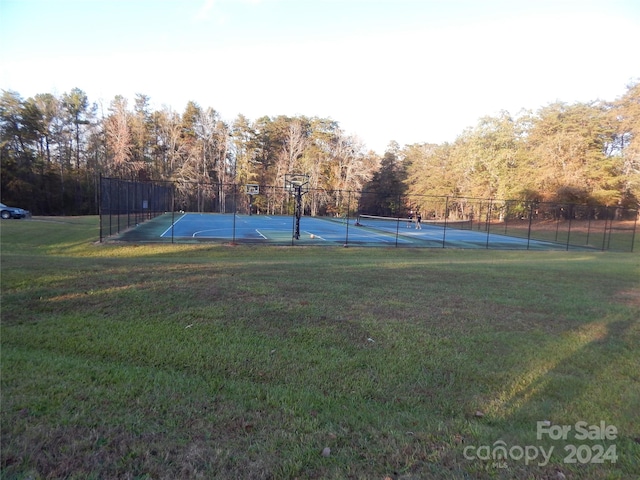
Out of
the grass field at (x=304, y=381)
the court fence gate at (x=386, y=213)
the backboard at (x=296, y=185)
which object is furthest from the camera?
the backboard at (x=296, y=185)

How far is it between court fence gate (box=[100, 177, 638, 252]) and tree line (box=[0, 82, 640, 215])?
54.9 inches

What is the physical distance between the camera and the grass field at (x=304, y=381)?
7.78 ft

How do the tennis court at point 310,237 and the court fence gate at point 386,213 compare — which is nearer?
the tennis court at point 310,237

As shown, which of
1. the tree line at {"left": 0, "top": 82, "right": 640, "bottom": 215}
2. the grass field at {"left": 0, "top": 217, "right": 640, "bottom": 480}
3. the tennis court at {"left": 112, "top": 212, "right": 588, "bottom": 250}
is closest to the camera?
the grass field at {"left": 0, "top": 217, "right": 640, "bottom": 480}

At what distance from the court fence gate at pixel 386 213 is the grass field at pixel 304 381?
459 inches

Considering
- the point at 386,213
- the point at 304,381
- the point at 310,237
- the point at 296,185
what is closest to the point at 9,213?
the point at 296,185

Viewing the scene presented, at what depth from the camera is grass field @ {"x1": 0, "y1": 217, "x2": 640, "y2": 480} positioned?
2371mm

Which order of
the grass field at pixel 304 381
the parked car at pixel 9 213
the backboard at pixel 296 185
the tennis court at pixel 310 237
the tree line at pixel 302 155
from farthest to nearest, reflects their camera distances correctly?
the tree line at pixel 302 155 → the parked car at pixel 9 213 → the backboard at pixel 296 185 → the tennis court at pixel 310 237 → the grass field at pixel 304 381

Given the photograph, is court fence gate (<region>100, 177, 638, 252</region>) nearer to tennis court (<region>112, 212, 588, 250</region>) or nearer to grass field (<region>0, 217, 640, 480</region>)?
tennis court (<region>112, 212, 588, 250</region>)

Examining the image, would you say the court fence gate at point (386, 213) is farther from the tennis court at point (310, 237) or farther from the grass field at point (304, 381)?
the grass field at point (304, 381)

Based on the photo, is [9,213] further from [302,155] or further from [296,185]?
[302,155]

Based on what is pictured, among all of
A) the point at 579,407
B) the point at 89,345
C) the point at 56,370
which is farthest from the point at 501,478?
the point at 89,345

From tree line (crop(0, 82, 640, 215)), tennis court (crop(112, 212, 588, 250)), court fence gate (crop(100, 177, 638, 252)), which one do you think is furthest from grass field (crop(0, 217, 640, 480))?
tree line (crop(0, 82, 640, 215))

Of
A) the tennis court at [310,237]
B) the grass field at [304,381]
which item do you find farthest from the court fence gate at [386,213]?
the grass field at [304,381]
